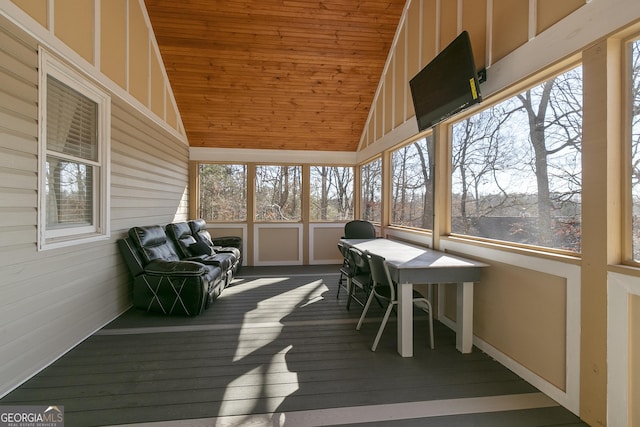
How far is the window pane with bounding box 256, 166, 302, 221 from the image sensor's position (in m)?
7.27

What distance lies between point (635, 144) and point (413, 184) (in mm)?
2961

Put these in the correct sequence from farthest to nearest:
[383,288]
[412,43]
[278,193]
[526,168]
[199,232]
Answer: [278,193] → [199,232] → [412,43] → [383,288] → [526,168]

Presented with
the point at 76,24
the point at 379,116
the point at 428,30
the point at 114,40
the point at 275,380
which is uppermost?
the point at 428,30

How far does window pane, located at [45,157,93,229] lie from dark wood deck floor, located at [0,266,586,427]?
121cm

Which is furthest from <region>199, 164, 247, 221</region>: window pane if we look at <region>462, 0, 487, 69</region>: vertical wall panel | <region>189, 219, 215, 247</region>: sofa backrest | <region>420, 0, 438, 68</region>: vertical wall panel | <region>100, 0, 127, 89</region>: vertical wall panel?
<region>462, 0, 487, 69</region>: vertical wall panel

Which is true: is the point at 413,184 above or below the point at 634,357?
above

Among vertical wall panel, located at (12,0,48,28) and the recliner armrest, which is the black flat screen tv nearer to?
the recliner armrest

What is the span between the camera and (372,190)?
21.9ft

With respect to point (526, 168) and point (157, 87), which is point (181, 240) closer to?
point (157, 87)

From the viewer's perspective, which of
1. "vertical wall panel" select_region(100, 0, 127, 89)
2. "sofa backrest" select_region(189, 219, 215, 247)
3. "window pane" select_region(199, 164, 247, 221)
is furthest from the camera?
"window pane" select_region(199, 164, 247, 221)

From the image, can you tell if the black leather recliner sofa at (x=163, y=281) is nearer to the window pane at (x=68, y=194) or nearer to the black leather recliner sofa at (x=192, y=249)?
the window pane at (x=68, y=194)

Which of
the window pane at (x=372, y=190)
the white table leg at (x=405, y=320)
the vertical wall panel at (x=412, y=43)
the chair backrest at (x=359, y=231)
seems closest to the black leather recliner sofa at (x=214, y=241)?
the chair backrest at (x=359, y=231)

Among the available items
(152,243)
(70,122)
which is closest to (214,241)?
(152,243)

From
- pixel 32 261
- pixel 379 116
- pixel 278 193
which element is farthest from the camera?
→ pixel 278 193
